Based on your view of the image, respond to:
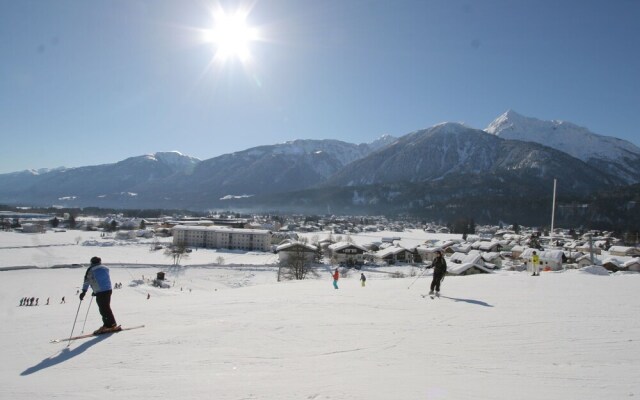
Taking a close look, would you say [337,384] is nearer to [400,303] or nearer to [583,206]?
[400,303]

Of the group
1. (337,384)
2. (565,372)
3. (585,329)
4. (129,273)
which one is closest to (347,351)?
(337,384)

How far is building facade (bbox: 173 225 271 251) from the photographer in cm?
9019

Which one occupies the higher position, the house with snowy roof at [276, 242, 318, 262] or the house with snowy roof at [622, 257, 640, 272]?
the house with snowy roof at [622, 257, 640, 272]

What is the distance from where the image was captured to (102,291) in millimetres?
7438

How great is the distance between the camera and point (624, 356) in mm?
5523

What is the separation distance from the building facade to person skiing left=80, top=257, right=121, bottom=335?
266 feet

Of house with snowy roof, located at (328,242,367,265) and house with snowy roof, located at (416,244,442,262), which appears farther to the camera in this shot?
house with snowy roof, located at (416,244,442,262)

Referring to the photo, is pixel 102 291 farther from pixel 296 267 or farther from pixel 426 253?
pixel 426 253

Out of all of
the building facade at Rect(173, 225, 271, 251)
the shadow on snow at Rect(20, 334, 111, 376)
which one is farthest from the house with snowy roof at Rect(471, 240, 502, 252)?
the shadow on snow at Rect(20, 334, 111, 376)

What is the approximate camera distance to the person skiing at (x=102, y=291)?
23.3 ft

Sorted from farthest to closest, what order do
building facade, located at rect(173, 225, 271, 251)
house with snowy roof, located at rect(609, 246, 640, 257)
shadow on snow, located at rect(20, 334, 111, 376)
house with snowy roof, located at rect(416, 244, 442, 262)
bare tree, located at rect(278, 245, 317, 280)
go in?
building facade, located at rect(173, 225, 271, 251) → house with snowy roof, located at rect(416, 244, 442, 262) → house with snowy roof, located at rect(609, 246, 640, 257) → bare tree, located at rect(278, 245, 317, 280) → shadow on snow, located at rect(20, 334, 111, 376)

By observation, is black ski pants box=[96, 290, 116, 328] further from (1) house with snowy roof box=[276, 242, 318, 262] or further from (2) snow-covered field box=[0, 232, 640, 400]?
(1) house with snowy roof box=[276, 242, 318, 262]

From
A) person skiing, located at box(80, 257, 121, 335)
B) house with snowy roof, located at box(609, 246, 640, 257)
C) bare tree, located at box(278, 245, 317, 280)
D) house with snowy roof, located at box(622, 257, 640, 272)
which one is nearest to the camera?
person skiing, located at box(80, 257, 121, 335)

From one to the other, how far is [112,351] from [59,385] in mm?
1356
